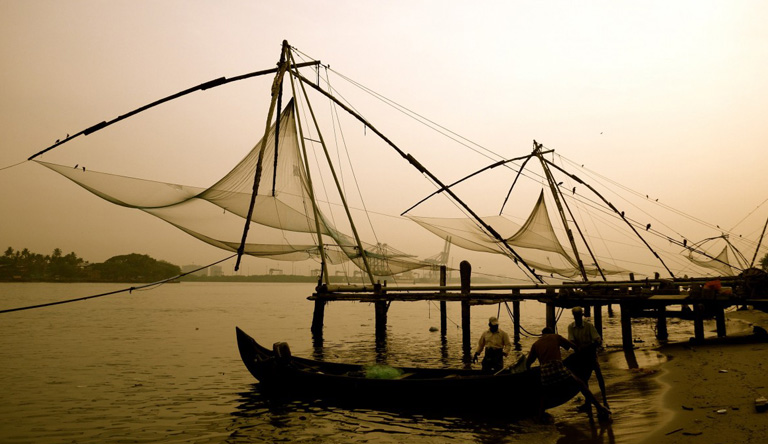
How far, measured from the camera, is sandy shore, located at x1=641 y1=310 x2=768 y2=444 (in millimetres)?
6582

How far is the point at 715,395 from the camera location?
8.27 m

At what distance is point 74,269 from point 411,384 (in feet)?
485

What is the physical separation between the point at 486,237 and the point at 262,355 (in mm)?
11022

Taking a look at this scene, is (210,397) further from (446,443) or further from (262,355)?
(446,443)

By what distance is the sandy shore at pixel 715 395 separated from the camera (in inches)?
259

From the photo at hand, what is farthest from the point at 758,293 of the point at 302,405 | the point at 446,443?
the point at 302,405

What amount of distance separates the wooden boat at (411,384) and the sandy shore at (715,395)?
1.65m

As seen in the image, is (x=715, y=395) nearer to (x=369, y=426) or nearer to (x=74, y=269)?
(x=369, y=426)

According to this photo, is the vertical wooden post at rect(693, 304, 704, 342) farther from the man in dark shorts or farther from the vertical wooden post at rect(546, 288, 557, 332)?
the man in dark shorts

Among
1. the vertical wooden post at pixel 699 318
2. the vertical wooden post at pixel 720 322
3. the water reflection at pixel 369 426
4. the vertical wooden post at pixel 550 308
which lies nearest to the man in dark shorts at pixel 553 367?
the water reflection at pixel 369 426

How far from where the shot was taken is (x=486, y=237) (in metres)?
20.0

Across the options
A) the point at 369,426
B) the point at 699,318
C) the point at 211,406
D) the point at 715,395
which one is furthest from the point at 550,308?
the point at 211,406

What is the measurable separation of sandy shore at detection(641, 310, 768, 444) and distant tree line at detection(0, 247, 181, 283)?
122804mm

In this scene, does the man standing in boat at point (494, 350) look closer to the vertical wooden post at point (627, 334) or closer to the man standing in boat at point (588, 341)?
the man standing in boat at point (588, 341)
